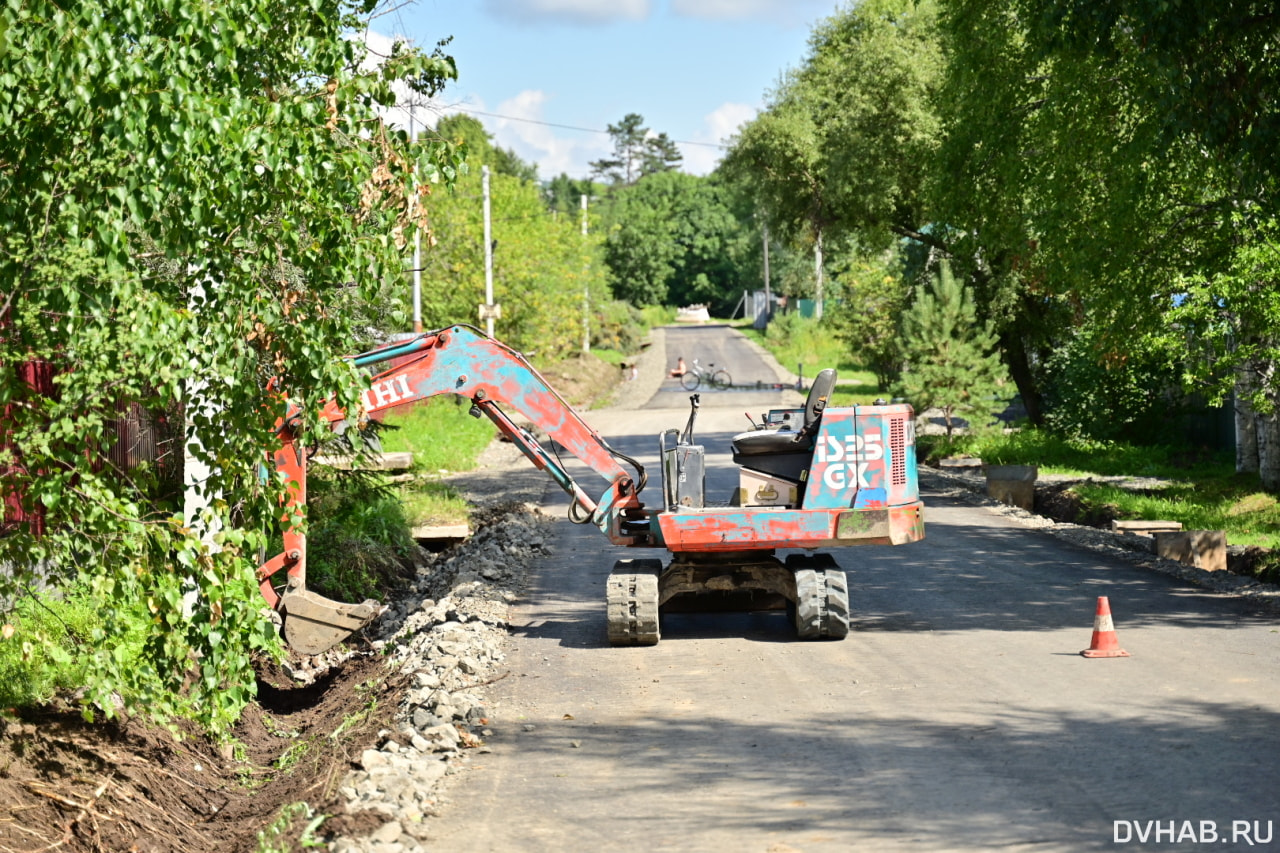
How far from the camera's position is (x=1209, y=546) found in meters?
16.6

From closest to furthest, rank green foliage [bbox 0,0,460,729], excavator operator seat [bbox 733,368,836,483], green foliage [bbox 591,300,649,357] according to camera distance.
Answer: green foliage [bbox 0,0,460,729], excavator operator seat [bbox 733,368,836,483], green foliage [bbox 591,300,649,357]

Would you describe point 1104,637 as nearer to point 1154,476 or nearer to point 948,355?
point 1154,476

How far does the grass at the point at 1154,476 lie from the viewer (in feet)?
66.0

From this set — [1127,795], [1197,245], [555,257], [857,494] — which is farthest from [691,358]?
[1127,795]

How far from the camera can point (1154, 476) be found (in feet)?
84.3

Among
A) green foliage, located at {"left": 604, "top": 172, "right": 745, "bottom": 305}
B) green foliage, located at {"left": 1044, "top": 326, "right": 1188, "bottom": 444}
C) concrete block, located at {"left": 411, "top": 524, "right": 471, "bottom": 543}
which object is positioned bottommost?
concrete block, located at {"left": 411, "top": 524, "right": 471, "bottom": 543}

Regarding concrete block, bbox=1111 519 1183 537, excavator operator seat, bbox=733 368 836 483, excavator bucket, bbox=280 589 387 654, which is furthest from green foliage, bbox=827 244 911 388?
excavator bucket, bbox=280 589 387 654

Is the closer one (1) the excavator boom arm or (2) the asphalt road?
(2) the asphalt road

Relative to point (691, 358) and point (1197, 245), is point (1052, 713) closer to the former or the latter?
point (1197, 245)

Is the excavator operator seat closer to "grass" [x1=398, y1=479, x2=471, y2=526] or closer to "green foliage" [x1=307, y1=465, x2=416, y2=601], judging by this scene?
"green foliage" [x1=307, y1=465, x2=416, y2=601]

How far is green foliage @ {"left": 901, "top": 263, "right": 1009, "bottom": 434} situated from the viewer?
27562mm

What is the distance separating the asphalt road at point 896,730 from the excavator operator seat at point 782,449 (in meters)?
1.53

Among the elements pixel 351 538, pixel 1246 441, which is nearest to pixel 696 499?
pixel 351 538

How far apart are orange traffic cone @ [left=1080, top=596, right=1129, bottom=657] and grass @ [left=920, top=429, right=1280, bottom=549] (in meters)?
7.36
